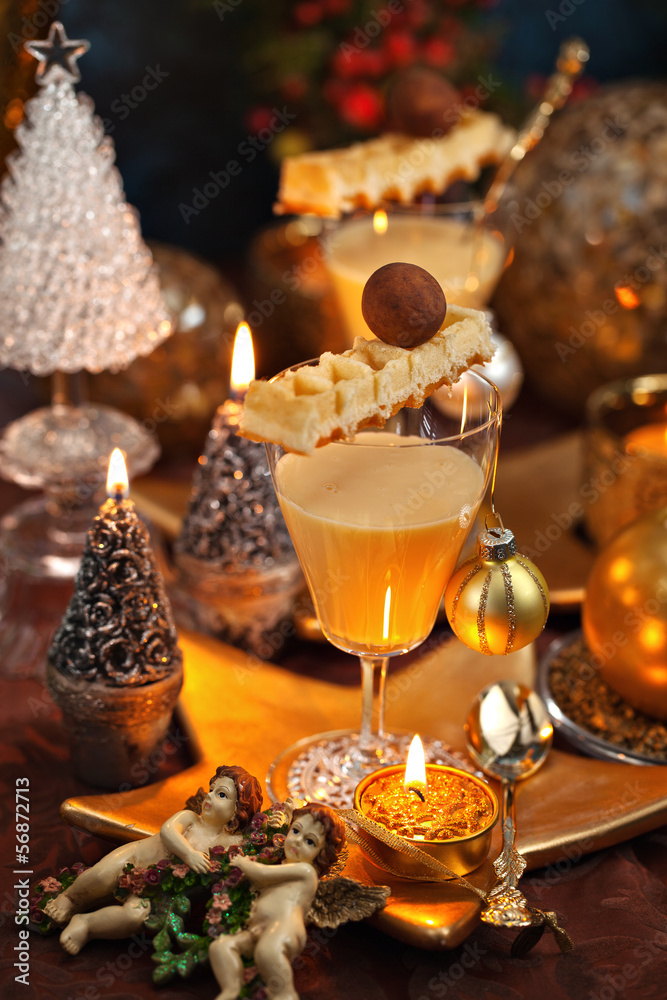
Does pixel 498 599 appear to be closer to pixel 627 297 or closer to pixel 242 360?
pixel 242 360

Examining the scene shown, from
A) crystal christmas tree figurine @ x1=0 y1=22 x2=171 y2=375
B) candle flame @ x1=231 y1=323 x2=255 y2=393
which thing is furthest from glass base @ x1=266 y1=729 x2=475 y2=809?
crystal christmas tree figurine @ x1=0 y1=22 x2=171 y2=375

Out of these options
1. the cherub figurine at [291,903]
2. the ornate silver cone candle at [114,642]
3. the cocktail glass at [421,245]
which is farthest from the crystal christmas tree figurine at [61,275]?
the cherub figurine at [291,903]

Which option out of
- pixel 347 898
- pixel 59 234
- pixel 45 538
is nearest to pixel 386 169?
pixel 59 234

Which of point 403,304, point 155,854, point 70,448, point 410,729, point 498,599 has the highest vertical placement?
point 403,304

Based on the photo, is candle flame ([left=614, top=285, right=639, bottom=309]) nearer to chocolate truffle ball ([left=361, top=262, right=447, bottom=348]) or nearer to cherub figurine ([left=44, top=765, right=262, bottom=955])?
chocolate truffle ball ([left=361, top=262, right=447, bottom=348])

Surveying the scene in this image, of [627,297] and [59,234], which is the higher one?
[59,234]

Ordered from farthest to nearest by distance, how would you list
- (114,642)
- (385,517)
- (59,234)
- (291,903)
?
(59,234), (114,642), (385,517), (291,903)

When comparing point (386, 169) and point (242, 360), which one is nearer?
point (242, 360)

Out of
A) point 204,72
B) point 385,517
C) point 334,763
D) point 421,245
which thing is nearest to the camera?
point 385,517
